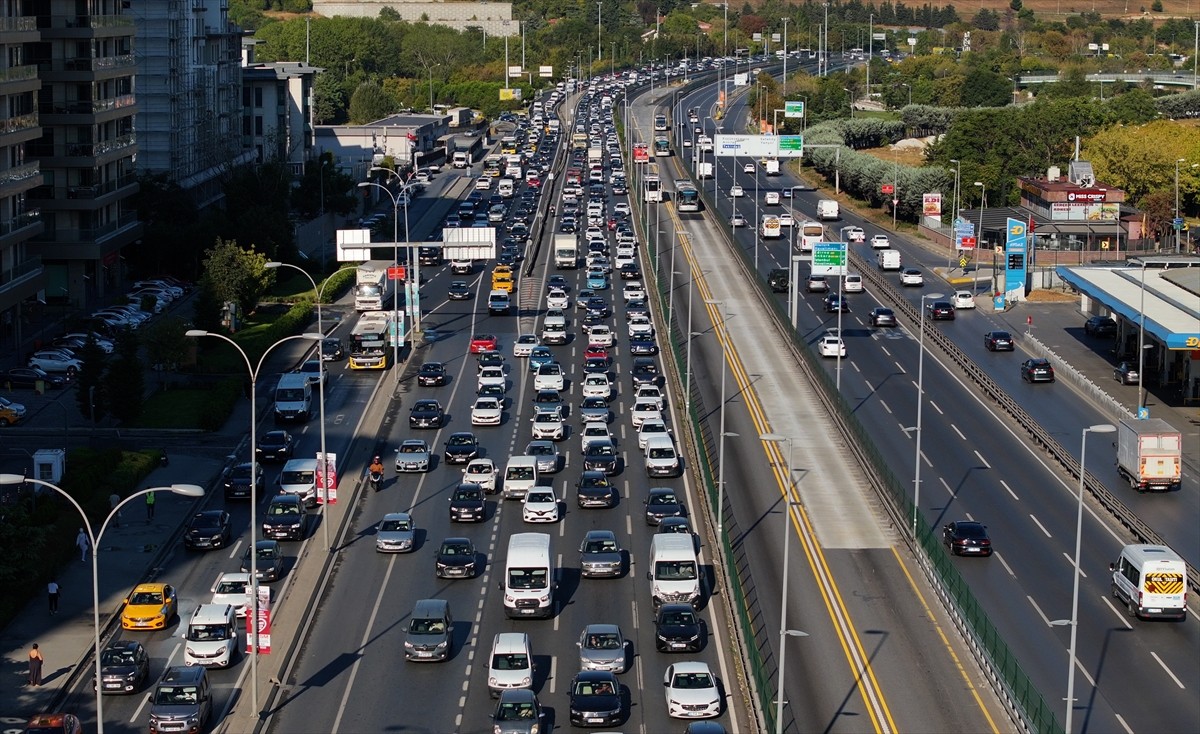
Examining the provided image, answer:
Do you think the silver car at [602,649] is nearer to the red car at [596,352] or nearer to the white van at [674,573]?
the white van at [674,573]

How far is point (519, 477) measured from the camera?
72625mm

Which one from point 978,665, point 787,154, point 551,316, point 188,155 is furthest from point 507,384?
point 787,154

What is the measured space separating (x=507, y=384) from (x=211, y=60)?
7469cm

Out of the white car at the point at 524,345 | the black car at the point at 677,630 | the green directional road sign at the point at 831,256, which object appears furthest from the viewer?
the green directional road sign at the point at 831,256

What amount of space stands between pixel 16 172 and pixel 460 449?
36.7 m

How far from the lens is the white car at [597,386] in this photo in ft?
289

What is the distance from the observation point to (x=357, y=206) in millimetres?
157375

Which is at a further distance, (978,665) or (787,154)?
(787,154)

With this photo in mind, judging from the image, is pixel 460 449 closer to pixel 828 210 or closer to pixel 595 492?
pixel 595 492

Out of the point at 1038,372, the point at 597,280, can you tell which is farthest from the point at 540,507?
the point at 597,280

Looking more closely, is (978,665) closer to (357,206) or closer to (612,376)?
(612,376)

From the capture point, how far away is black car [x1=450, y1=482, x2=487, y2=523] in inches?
2707

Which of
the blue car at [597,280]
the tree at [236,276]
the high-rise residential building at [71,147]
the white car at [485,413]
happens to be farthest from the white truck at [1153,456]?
the high-rise residential building at [71,147]

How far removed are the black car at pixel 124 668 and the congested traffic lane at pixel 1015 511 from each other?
25.9m
